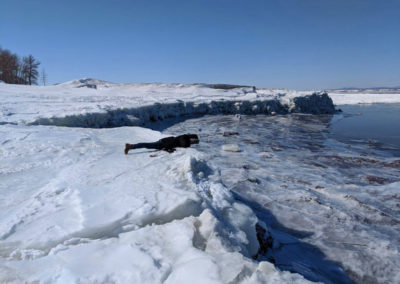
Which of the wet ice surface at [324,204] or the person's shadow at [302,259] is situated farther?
the wet ice surface at [324,204]

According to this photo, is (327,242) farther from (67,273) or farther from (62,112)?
(62,112)

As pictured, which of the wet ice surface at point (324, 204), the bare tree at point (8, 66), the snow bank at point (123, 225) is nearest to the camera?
the snow bank at point (123, 225)

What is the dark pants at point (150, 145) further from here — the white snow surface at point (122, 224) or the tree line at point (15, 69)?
the tree line at point (15, 69)

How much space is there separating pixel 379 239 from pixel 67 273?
2.90 m

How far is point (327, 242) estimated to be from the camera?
271 centimetres

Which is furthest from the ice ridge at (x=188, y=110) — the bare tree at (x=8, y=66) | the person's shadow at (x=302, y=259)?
the bare tree at (x=8, y=66)

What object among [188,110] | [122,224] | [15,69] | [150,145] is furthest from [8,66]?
[122,224]

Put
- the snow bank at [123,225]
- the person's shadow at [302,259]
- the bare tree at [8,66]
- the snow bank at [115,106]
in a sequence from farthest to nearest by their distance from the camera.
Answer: the bare tree at [8,66], the snow bank at [115,106], the person's shadow at [302,259], the snow bank at [123,225]

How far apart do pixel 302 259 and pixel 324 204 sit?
4.26ft

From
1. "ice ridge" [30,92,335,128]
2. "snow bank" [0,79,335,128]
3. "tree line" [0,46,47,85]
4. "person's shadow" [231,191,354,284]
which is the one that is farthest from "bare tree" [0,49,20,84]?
"person's shadow" [231,191,354,284]

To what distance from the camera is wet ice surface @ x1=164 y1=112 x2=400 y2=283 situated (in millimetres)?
2391

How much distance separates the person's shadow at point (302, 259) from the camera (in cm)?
218

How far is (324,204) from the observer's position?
11.4 feet

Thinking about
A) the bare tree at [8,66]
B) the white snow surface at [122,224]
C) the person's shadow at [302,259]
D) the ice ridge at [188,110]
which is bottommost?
the person's shadow at [302,259]
